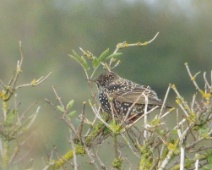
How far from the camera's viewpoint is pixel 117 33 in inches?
1700

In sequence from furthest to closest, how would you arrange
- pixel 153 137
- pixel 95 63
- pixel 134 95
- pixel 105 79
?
pixel 105 79
pixel 134 95
pixel 95 63
pixel 153 137

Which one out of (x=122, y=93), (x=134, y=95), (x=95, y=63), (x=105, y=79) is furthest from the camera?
(x=105, y=79)

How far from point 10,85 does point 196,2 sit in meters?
36.5

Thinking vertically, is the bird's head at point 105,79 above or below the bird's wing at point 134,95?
above

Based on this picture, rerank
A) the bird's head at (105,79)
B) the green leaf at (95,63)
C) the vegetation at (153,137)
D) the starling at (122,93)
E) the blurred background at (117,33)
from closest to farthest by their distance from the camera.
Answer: the vegetation at (153,137)
the green leaf at (95,63)
the starling at (122,93)
the bird's head at (105,79)
the blurred background at (117,33)

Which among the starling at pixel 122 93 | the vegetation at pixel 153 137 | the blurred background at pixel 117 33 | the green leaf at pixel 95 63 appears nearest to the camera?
the vegetation at pixel 153 137

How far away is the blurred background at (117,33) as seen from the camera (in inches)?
1433

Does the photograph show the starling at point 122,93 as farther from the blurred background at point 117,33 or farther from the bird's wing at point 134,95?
the blurred background at point 117,33

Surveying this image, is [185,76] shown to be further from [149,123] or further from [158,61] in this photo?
[149,123]

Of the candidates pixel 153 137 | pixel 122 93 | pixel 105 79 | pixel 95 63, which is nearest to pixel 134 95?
pixel 122 93

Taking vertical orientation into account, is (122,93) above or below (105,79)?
below

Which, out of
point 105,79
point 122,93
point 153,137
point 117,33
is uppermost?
point 117,33

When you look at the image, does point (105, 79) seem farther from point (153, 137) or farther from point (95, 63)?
point (153, 137)

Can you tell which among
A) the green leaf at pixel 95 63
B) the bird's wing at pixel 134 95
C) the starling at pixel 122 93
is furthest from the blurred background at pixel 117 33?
the green leaf at pixel 95 63
